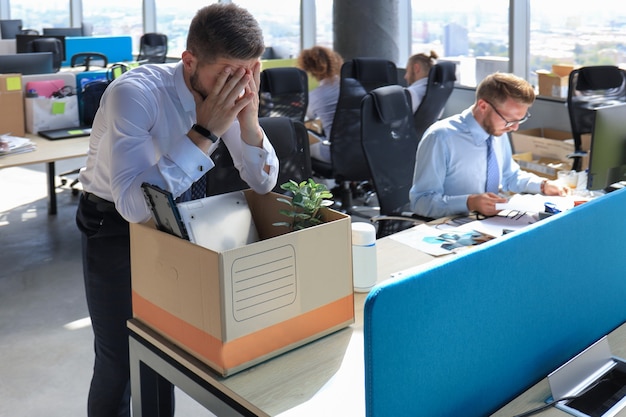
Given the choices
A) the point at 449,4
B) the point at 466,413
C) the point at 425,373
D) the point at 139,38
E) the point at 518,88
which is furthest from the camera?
the point at 139,38

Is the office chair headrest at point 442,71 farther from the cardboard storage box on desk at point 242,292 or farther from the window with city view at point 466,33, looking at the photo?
the cardboard storage box on desk at point 242,292

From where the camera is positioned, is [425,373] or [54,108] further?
[54,108]

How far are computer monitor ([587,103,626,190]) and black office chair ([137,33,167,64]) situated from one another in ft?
27.3

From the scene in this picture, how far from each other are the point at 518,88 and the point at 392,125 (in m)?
0.70

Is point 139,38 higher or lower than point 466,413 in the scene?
higher

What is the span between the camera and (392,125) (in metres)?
3.42

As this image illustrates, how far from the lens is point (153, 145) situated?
186 cm

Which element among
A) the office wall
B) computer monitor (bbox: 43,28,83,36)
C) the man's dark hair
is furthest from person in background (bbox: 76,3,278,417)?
computer monitor (bbox: 43,28,83,36)

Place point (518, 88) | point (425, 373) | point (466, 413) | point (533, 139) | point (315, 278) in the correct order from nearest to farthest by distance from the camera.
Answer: point (425, 373), point (466, 413), point (315, 278), point (518, 88), point (533, 139)

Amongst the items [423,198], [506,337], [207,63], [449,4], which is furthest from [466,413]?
[449,4]

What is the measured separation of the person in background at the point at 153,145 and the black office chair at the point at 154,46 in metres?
8.60

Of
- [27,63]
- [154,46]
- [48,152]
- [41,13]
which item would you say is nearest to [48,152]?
[48,152]

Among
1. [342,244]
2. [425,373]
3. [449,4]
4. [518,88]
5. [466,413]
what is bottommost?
[466,413]

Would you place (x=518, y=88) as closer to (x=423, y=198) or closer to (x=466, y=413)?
(x=423, y=198)
